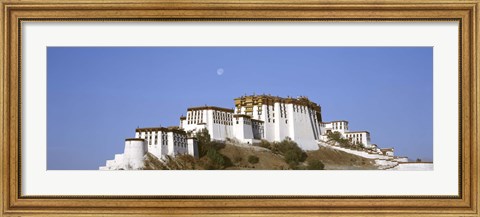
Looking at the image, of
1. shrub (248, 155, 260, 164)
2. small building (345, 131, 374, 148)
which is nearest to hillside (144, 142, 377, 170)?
shrub (248, 155, 260, 164)

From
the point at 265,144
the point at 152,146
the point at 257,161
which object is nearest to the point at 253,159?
the point at 257,161

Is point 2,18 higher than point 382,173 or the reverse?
higher

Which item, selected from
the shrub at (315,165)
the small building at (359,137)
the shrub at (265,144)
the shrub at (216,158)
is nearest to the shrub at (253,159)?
the shrub at (265,144)

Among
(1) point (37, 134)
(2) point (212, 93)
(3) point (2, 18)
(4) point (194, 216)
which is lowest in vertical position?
(4) point (194, 216)

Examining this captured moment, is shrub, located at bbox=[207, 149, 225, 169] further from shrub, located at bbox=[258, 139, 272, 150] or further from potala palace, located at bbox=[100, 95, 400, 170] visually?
shrub, located at bbox=[258, 139, 272, 150]

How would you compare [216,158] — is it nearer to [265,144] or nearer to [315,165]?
[265,144]

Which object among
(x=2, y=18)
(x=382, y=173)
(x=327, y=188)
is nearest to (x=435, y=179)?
(x=382, y=173)

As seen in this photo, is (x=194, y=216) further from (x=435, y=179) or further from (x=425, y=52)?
(x=425, y=52)
